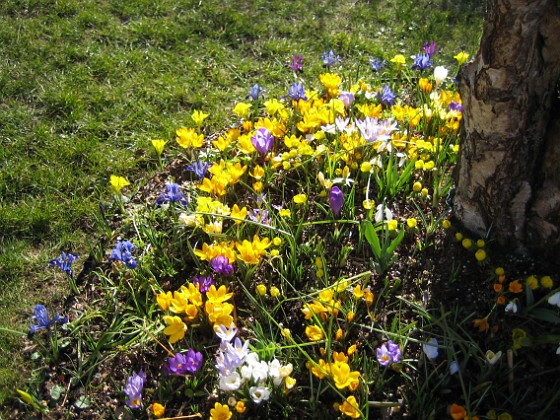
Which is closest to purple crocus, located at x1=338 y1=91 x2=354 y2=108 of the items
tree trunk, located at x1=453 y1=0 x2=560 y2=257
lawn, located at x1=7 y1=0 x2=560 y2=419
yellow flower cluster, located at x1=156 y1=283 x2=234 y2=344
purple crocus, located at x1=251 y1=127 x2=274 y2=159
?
lawn, located at x1=7 y1=0 x2=560 y2=419

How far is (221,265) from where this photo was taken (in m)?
2.42

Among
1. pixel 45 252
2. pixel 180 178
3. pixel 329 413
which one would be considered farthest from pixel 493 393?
pixel 45 252

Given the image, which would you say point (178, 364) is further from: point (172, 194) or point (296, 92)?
point (296, 92)

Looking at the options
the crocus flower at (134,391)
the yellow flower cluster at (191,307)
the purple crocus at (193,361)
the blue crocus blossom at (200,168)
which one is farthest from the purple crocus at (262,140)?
the crocus flower at (134,391)

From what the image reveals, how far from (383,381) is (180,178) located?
1586 millimetres

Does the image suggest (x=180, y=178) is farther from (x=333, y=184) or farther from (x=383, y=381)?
(x=383, y=381)

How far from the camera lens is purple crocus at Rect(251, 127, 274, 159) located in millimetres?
2859

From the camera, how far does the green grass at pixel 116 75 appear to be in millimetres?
3055

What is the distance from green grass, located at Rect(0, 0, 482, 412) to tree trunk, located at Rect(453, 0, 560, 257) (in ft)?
5.73

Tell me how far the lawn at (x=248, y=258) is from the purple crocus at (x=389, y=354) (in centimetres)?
1

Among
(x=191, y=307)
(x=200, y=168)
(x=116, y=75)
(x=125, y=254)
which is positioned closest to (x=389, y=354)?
(x=191, y=307)

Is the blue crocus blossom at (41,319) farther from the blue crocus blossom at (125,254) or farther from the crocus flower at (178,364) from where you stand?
the crocus flower at (178,364)

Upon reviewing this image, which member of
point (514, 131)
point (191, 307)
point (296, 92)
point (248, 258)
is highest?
point (514, 131)

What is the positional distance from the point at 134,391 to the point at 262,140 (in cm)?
130
